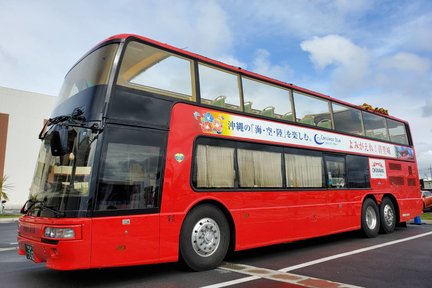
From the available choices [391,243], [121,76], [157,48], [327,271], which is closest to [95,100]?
[121,76]

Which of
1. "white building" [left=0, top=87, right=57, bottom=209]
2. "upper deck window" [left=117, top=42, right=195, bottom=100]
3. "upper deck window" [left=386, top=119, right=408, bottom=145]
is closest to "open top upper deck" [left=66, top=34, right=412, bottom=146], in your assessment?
"upper deck window" [left=117, top=42, right=195, bottom=100]

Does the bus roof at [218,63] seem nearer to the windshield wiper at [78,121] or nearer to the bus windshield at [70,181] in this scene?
the windshield wiper at [78,121]

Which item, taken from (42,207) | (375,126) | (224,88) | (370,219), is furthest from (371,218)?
(42,207)

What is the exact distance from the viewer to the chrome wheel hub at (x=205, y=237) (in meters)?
6.21

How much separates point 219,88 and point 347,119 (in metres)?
5.20

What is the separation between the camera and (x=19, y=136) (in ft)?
107

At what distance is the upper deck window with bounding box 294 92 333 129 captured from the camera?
9.05 meters

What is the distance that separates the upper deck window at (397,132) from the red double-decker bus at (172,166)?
4.25 metres

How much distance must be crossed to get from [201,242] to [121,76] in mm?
3133

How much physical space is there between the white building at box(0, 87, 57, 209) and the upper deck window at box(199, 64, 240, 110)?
3037cm

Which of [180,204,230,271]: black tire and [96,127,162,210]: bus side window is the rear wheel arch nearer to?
[180,204,230,271]: black tire

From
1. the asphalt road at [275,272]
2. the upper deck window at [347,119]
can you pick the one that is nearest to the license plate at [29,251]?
the asphalt road at [275,272]

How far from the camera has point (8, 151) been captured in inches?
1251

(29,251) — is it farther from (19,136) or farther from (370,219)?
(19,136)
